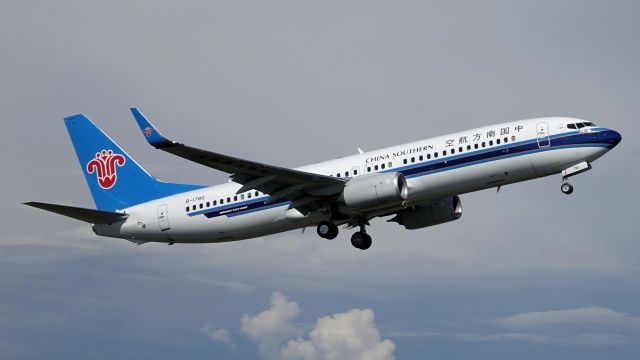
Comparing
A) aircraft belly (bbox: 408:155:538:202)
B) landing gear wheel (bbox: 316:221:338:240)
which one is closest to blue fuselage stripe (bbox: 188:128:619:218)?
aircraft belly (bbox: 408:155:538:202)

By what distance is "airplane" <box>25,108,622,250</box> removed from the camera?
43125 mm

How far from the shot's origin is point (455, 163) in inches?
1718

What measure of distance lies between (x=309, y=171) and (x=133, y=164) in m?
12.4

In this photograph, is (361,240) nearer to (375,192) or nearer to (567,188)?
(375,192)

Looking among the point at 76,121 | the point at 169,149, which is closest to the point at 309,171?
the point at 169,149

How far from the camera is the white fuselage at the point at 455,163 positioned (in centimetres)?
4309

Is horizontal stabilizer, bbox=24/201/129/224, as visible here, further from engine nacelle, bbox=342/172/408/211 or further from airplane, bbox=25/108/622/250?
engine nacelle, bbox=342/172/408/211

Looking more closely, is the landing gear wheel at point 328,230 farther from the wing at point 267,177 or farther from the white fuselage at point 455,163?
the wing at point 267,177

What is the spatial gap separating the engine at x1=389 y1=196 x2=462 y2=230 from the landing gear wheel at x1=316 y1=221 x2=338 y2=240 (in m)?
4.60

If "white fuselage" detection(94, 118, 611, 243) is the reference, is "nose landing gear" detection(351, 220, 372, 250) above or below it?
below

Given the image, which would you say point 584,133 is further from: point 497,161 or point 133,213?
point 133,213

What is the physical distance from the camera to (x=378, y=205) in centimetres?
4412

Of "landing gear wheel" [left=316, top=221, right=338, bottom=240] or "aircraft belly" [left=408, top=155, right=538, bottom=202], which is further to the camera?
"landing gear wheel" [left=316, top=221, right=338, bottom=240]

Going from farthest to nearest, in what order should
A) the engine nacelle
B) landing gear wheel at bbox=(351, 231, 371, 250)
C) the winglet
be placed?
landing gear wheel at bbox=(351, 231, 371, 250) < the engine nacelle < the winglet
